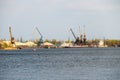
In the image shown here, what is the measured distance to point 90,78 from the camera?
40.7 m

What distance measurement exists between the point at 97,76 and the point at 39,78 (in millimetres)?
5288

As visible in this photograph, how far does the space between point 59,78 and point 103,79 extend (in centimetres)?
394

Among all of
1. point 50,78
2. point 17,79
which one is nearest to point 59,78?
point 50,78

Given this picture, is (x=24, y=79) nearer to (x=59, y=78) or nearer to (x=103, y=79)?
(x=59, y=78)

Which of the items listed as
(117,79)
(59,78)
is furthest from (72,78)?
(117,79)

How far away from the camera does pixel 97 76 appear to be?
140ft

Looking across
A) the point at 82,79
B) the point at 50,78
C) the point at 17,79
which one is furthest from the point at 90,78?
the point at 17,79

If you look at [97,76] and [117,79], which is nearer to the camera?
[117,79]

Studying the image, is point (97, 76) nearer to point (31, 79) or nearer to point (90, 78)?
point (90, 78)

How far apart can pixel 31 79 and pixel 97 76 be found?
241 inches

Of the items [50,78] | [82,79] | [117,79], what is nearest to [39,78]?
[50,78]

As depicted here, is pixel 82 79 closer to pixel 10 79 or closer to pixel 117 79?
pixel 117 79

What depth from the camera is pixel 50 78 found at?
4153 cm

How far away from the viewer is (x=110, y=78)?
133 ft
